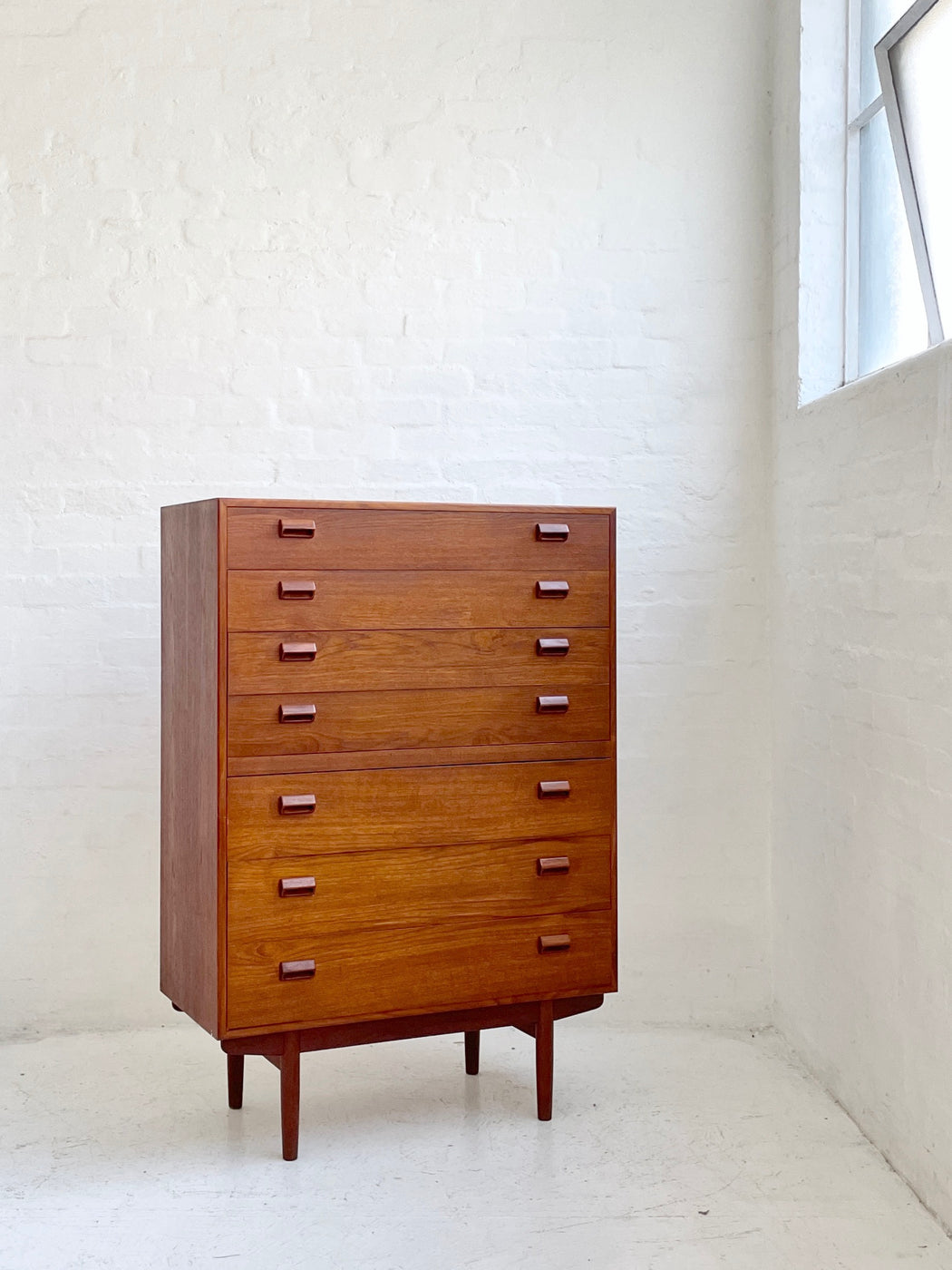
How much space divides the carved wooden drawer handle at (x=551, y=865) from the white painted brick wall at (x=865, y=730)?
0.65 metres

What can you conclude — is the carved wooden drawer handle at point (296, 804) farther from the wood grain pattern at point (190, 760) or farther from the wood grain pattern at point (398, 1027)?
the wood grain pattern at point (398, 1027)

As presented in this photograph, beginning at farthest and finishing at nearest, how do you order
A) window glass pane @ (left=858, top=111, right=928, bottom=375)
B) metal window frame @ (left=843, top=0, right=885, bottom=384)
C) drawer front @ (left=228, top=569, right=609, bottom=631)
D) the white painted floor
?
1. metal window frame @ (left=843, top=0, right=885, bottom=384)
2. window glass pane @ (left=858, top=111, right=928, bottom=375)
3. drawer front @ (left=228, top=569, right=609, bottom=631)
4. the white painted floor

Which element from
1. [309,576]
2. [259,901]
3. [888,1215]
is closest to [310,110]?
[309,576]

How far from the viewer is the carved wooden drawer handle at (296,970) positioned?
2.53 meters

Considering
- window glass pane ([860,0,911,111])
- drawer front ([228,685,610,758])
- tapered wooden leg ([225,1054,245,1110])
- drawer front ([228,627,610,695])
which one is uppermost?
window glass pane ([860,0,911,111])

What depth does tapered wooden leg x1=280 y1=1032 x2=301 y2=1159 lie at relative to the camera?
2.57 metres

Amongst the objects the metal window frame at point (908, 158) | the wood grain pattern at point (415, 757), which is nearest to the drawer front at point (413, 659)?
the wood grain pattern at point (415, 757)

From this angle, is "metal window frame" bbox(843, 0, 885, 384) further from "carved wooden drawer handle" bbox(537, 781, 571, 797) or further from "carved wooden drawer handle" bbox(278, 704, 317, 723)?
"carved wooden drawer handle" bbox(278, 704, 317, 723)

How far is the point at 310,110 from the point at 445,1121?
97.1 inches

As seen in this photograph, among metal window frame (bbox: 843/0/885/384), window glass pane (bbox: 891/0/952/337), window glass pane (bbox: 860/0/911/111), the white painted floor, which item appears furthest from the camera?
metal window frame (bbox: 843/0/885/384)

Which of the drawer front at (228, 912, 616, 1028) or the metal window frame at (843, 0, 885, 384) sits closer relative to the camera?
the drawer front at (228, 912, 616, 1028)

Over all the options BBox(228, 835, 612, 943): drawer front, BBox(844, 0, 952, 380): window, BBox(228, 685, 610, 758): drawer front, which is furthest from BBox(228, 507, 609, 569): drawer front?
BBox(844, 0, 952, 380): window

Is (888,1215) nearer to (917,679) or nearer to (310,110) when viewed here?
(917,679)

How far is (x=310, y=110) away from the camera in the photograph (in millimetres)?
3289
